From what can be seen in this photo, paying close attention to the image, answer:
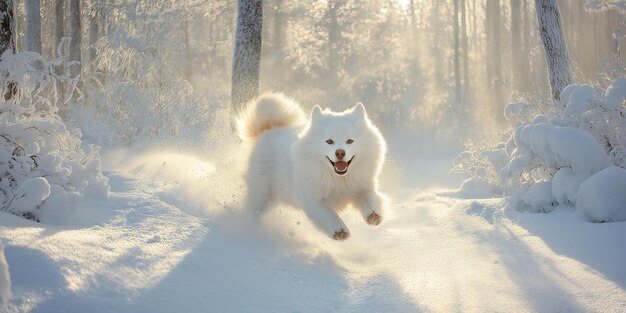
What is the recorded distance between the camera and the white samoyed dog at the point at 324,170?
4664mm

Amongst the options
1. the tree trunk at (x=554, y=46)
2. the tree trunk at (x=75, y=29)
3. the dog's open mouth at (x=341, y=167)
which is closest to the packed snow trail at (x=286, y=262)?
the dog's open mouth at (x=341, y=167)

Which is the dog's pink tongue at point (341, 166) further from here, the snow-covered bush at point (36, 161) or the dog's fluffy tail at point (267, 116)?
the snow-covered bush at point (36, 161)

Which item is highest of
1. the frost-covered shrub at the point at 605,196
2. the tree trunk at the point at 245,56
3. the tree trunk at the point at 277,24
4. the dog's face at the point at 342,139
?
the tree trunk at the point at 277,24

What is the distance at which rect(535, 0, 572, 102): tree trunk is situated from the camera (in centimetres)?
762

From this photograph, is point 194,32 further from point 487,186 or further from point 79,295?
point 79,295

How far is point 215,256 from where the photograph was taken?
3580mm

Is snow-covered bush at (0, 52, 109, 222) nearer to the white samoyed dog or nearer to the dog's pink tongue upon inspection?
the white samoyed dog

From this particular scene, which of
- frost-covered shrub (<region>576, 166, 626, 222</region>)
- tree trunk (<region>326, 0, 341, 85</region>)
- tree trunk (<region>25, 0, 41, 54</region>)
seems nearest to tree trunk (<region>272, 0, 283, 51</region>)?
tree trunk (<region>326, 0, 341, 85</region>)

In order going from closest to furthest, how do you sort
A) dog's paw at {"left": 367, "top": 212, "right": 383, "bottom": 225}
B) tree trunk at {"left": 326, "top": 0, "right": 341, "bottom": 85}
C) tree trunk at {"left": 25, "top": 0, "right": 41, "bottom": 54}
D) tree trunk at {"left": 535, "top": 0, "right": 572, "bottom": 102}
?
1. dog's paw at {"left": 367, "top": 212, "right": 383, "bottom": 225}
2. tree trunk at {"left": 535, "top": 0, "right": 572, "bottom": 102}
3. tree trunk at {"left": 25, "top": 0, "right": 41, "bottom": 54}
4. tree trunk at {"left": 326, "top": 0, "right": 341, "bottom": 85}

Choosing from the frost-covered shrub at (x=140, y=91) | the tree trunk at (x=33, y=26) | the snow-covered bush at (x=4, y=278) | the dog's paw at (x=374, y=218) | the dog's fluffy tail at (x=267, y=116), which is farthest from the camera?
the tree trunk at (x=33, y=26)

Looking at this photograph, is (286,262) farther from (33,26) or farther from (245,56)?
(33,26)

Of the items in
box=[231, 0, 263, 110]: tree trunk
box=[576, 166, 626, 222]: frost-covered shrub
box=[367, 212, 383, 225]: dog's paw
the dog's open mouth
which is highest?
box=[231, 0, 263, 110]: tree trunk

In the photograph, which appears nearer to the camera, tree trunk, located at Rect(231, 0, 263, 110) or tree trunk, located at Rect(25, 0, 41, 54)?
tree trunk, located at Rect(231, 0, 263, 110)

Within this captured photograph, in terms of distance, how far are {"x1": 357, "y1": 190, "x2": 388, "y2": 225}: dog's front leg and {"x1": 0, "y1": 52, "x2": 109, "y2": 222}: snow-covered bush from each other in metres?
2.51
